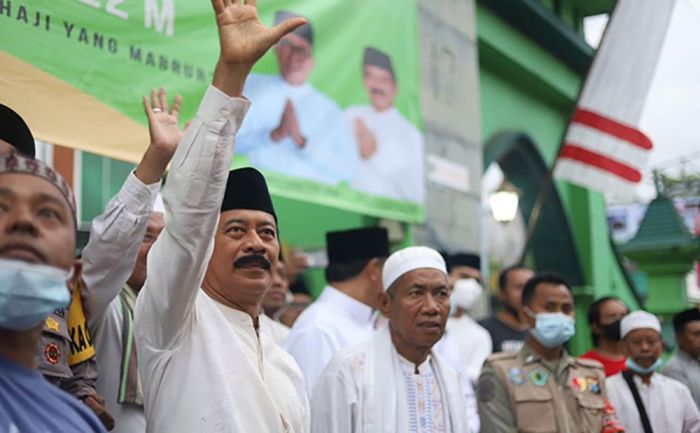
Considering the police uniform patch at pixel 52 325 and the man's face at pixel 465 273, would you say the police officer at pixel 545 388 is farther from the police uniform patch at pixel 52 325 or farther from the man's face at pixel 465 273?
the police uniform patch at pixel 52 325

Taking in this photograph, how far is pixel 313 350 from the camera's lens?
427cm

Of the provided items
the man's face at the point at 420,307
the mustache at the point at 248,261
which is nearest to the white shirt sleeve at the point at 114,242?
the mustache at the point at 248,261

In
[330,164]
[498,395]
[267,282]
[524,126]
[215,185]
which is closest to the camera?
[215,185]

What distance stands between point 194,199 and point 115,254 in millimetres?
599

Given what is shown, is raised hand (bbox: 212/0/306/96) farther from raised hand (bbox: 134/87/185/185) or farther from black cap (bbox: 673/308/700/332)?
black cap (bbox: 673/308/700/332)

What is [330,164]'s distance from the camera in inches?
196

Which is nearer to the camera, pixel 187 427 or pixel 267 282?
pixel 187 427

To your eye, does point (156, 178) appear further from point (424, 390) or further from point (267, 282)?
point (424, 390)

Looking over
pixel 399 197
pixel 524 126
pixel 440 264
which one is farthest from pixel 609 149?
pixel 524 126

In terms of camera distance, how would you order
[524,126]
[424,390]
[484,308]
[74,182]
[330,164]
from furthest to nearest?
[524,126], [484,308], [74,182], [330,164], [424,390]

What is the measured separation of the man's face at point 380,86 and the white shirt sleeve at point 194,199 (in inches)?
121

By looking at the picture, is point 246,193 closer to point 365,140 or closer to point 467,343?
point 365,140

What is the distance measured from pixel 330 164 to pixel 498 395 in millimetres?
1653

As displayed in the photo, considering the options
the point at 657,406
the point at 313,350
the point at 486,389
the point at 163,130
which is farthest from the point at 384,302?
the point at 657,406
